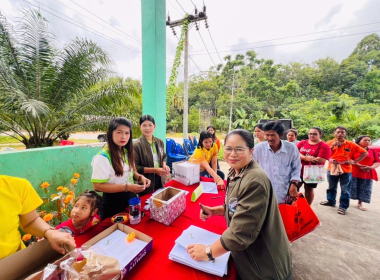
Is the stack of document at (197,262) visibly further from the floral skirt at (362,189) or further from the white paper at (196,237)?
the floral skirt at (362,189)

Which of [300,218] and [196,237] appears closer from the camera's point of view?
[196,237]

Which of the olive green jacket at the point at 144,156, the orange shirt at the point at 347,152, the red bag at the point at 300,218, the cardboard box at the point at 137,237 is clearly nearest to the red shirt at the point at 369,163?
the orange shirt at the point at 347,152

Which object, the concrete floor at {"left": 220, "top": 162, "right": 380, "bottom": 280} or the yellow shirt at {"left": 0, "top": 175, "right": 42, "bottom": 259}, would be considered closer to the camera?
the yellow shirt at {"left": 0, "top": 175, "right": 42, "bottom": 259}

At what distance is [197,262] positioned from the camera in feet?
2.90

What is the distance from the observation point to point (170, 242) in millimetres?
1063

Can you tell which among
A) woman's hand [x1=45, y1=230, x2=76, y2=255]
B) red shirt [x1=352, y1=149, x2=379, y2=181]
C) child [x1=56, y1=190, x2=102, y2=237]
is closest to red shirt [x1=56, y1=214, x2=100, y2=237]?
child [x1=56, y1=190, x2=102, y2=237]

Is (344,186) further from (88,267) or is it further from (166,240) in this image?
(88,267)

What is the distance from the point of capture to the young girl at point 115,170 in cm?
133

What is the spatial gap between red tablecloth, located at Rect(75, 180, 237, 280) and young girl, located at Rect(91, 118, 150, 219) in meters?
0.23

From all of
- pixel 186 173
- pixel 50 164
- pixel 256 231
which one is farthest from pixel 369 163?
pixel 50 164

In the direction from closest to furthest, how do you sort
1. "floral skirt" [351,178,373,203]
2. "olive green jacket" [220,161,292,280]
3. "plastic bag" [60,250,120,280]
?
"plastic bag" [60,250,120,280], "olive green jacket" [220,161,292,280], "floral skirt" [351,178,373,203]

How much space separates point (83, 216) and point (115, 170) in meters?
0.39

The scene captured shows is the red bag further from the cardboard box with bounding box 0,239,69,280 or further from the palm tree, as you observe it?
the palm tree

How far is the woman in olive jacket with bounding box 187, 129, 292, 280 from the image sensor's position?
2.59 ft
